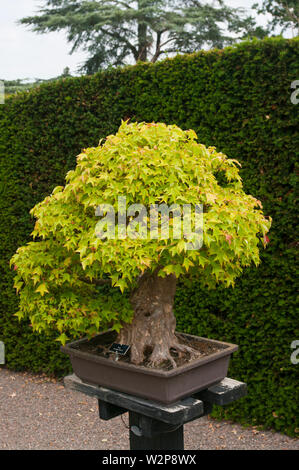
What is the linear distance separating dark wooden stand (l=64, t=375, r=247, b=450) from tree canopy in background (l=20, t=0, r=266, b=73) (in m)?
10.8

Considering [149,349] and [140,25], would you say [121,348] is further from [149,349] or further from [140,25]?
[140,25]

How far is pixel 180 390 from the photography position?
194cm

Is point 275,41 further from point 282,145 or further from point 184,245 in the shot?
point 184,245

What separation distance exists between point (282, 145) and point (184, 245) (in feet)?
5.97

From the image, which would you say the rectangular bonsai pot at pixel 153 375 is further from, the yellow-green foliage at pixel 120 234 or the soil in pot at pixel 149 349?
the yellow-green foliage at pixel 120 234

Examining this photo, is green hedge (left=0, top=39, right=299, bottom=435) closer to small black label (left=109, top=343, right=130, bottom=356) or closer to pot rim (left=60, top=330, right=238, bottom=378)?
pot rim (left=60, top=330, right=238, bottom=378)

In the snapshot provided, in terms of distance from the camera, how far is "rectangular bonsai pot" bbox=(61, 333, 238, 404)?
189 centimetres

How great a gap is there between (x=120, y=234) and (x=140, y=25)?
39.1 ft

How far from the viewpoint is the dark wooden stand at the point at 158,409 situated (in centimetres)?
186

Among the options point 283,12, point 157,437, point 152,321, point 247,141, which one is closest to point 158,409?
point 157,437

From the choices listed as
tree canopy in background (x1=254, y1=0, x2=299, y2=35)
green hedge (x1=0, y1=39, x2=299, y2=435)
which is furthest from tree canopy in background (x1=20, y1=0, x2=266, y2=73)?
green hedge (x1=0, y1=39, x2=299, y2=435)

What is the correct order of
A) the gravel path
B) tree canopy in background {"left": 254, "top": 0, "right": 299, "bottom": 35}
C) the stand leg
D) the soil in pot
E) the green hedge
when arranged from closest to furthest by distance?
the stand leg
the soil in pot
the green hedge
the gravel path
tree canopy in background {"left": 254, "top": 0, "right": 299, "bottom": 35}

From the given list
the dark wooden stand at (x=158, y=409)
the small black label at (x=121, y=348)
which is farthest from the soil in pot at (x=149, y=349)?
the dark wooden stand at (x=158, y=409)

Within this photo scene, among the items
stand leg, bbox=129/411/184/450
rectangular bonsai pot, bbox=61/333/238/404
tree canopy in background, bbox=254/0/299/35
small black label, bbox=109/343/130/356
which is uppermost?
tree canopy in background, bbox=254/0/299/35
